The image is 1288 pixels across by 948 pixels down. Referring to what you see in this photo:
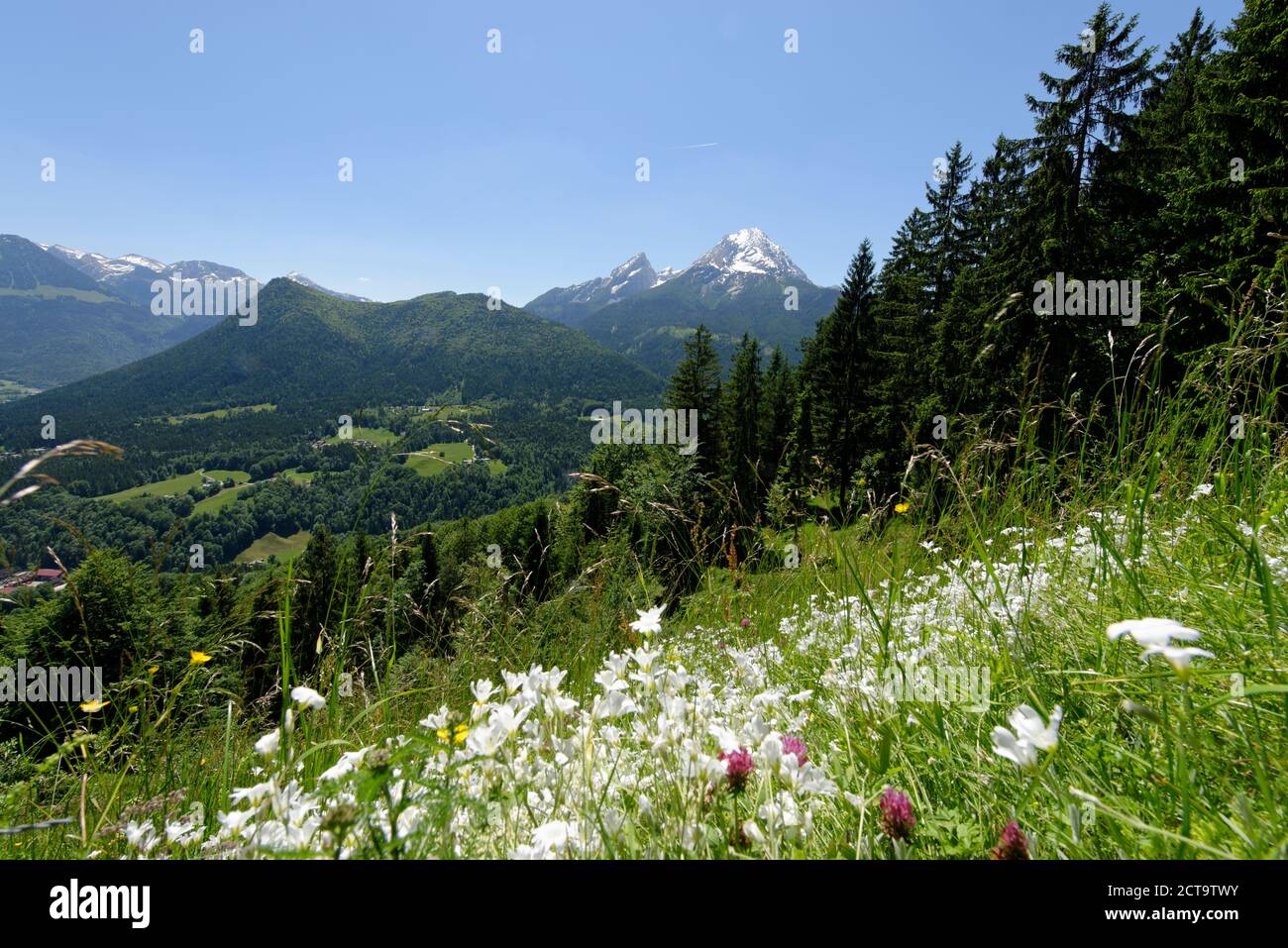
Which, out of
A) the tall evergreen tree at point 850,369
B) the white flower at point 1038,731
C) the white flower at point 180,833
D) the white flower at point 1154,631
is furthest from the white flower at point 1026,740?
the tall evergreen tree at point 850,369

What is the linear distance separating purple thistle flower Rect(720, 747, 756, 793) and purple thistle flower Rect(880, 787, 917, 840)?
0.30m

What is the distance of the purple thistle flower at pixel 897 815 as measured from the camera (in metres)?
1.16

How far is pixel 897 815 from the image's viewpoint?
117 centimetres

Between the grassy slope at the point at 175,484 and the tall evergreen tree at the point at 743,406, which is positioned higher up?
the tall evergreen tree at the point at 743,406

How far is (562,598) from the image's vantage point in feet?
11.7

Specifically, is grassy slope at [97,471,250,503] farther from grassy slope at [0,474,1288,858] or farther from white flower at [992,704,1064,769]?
white flower at [992,704,1064,769]

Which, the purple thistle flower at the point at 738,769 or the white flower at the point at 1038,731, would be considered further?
the purple thistle flower at the point at 738,769

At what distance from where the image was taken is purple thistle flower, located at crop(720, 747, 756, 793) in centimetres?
130

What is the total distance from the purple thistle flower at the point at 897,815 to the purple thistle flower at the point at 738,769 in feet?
1.00

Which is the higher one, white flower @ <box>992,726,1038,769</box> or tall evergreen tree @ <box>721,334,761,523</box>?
tall evergreen tree @ <box>721,334,761,523</box>

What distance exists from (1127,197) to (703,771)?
24589mm

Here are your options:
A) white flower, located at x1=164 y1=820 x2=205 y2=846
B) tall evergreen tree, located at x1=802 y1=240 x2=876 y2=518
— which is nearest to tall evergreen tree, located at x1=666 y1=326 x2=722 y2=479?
tall evergreen tree, located at x1=802 y1=240 x2=876 y2=518

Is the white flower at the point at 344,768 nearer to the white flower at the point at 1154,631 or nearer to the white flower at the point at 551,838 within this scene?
the white flower at the point at 551,838

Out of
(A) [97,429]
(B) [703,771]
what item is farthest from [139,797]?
(A) [97,429]
